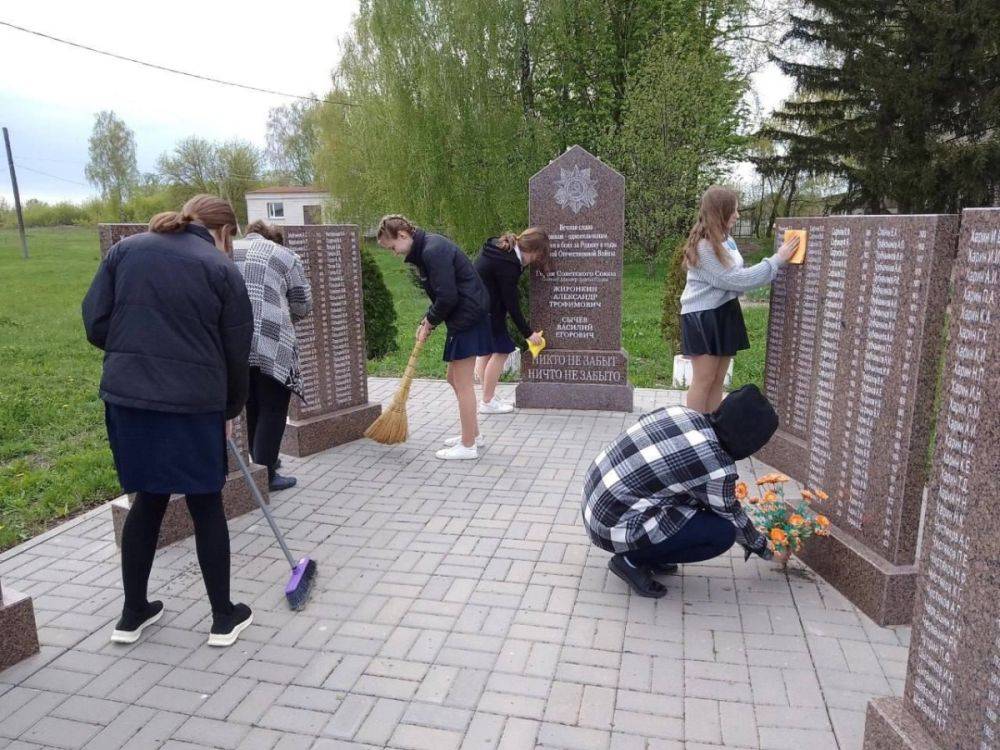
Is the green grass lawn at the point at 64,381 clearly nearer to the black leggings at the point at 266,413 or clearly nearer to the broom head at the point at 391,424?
the black leggings at the point at 266,413

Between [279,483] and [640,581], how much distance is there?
269cm

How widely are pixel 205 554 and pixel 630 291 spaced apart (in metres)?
16.0

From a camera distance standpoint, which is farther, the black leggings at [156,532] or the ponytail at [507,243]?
the ponytail at [507,243]

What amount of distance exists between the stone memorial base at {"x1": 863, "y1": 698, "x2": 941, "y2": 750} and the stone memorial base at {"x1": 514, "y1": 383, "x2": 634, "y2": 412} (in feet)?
15.6

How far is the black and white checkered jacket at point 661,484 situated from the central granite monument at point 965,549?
1104 millimetres

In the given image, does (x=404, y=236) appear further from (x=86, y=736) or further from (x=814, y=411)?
(x=86, y=736)

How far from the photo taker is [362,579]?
3.83m

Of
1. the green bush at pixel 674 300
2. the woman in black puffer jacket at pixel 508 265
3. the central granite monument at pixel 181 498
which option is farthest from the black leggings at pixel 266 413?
the green bush at pixel 674 300

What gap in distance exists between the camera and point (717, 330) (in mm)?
5059

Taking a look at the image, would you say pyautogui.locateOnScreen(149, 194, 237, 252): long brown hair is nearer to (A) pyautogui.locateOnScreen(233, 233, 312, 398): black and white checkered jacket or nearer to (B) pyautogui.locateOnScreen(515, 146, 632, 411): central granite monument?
(A) pyautogui.locateOnScreen(233, 233, 312, 398): black and white checkered jacket

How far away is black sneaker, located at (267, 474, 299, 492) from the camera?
5105 mm

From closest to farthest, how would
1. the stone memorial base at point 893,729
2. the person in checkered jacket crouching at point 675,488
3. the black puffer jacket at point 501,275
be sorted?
the stone memorial base at point 893,729, the person in checkered jacket crouching at point 675,488, the black puffer jacket at point 501,275

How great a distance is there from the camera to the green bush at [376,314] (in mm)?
10164

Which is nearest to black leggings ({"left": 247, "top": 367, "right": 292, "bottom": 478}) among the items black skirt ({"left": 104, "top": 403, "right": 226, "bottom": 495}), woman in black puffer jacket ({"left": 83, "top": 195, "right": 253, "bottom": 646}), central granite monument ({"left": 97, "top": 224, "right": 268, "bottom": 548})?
central granite monument ({"left": 97, "top": 224, "right": 268, "bottom": 548})
